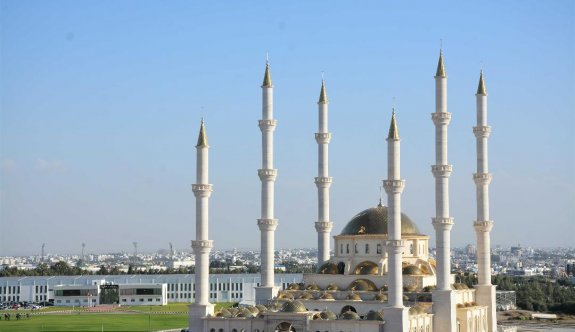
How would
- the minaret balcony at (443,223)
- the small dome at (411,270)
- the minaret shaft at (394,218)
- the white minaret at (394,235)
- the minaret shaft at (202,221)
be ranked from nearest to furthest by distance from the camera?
1. the white minaret at (394,235)
2. the minaret shaft at (394,218)
3. the minaret balcony at (443,223)
4. the minaret shaft at (202,221)
5. the small dome at (411,270)

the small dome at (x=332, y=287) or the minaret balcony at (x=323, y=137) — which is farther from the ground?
the minaret balcony at (x=323, y=137)

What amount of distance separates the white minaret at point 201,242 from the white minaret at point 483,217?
15682 mm

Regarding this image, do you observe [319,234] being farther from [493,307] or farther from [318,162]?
[493,307]

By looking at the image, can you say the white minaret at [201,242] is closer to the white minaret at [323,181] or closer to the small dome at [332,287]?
the small dome at [332,287]

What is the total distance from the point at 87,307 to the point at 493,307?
54531 mm

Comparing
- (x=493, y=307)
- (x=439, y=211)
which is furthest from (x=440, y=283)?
(x=493, y=307)

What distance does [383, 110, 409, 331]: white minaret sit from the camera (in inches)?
1818

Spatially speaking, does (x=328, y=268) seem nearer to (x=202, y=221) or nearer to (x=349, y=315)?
(x=202, y=221)

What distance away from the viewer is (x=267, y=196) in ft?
182

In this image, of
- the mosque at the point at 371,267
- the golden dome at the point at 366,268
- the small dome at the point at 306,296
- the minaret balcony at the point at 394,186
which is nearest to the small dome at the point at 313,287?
the mosque at the point at 371,267

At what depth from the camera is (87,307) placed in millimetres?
101000

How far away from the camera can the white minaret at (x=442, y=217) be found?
50.1 m

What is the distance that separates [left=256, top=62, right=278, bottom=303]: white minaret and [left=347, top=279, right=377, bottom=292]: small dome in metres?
4.76

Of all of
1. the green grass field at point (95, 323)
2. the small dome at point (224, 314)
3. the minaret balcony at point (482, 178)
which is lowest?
the green grass field at point (95, 323)
